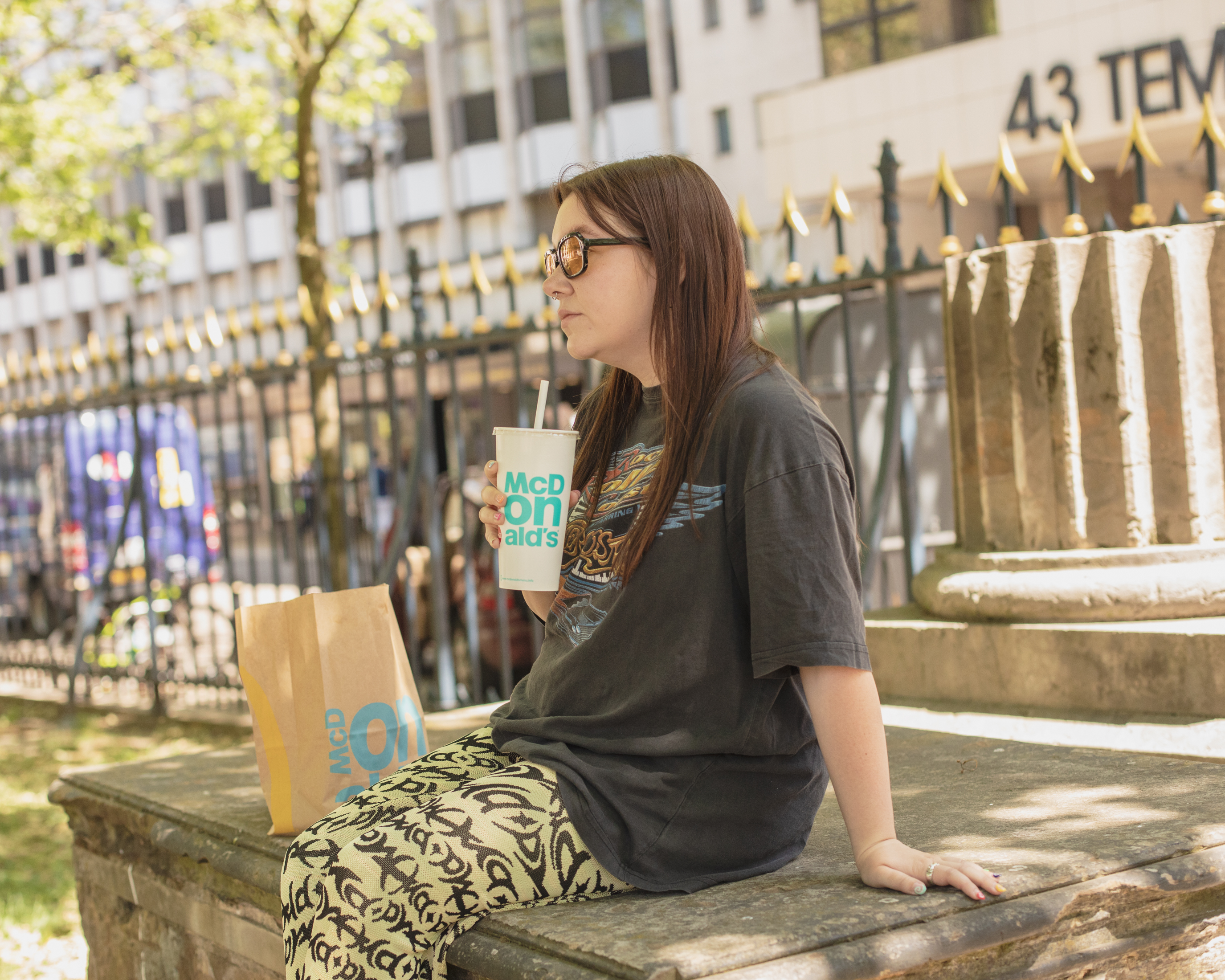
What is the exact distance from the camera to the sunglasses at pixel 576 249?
2172mm

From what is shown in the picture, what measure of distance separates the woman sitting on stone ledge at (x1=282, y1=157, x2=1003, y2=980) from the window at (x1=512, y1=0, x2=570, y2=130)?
2506 centimetres

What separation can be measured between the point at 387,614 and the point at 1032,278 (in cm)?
210

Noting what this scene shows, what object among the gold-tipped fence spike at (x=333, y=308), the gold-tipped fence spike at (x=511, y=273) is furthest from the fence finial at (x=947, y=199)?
the gold-tipped fence spike at (x=333, y=308)

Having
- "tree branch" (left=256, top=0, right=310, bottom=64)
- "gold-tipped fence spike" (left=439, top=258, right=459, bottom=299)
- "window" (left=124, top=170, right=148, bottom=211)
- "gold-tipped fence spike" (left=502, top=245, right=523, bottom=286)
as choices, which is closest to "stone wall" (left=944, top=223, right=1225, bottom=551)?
"gold-tipped fence spike" (left=502, top=245, right=523, bottom=286)

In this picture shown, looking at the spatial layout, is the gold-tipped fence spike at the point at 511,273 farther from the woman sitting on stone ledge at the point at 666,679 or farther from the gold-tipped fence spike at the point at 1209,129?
the woman sitting on stone ledge at the point at 666,679

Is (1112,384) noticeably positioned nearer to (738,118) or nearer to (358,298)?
(358,298)

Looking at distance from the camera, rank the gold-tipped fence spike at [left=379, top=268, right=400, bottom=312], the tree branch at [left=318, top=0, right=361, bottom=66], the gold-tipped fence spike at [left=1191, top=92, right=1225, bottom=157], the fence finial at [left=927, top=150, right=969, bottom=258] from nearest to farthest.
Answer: the gold-tipped fence spike at [left=1191, top=92, right=1225, bottom=157] < the fence finial at [left=927, top=150, right=969, bottom=258] < the gold-tipped fence spike at [left=379, top=268, right=400, bottom=312] < the tree branch at [left=318, top=0, right=361, bottom=66]

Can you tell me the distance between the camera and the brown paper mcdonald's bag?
8.66 feet

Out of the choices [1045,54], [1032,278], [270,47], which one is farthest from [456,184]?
[1032,278]

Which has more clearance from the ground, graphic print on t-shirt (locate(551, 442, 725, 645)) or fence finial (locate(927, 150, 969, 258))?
fence finial (locate(927, 150, 969, 258))

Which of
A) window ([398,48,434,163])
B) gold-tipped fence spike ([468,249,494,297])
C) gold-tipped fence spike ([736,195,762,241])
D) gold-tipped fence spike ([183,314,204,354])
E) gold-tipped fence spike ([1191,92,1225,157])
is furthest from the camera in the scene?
window ([398,48,434,163])

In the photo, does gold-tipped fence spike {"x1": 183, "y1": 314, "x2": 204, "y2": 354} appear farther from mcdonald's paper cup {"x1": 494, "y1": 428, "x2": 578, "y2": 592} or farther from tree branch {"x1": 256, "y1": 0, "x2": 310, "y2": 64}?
mcdonald's paper cup {"x1": 494, "y1": 428, "x2": 578, "y2": 592}

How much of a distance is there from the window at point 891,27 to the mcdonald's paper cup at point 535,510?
629 inches

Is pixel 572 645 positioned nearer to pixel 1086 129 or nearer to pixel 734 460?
pixel 734 460
